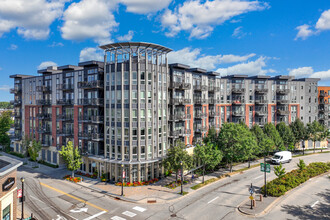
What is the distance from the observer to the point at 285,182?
31656 millimetres

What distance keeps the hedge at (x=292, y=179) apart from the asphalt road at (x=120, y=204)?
10.2 feet

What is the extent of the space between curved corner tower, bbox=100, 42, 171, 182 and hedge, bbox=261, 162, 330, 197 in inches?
671

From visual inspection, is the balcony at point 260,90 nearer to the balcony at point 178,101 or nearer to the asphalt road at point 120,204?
the balcony at point 178,101

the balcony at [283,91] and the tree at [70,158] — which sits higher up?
the balcony at [283,91]

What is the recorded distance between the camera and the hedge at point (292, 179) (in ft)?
96.0

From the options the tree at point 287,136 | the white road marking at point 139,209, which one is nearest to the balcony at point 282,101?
the tree at point 287,136

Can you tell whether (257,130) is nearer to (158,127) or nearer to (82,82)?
(158,127)

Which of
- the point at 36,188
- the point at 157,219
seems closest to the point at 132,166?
the point at 157,219

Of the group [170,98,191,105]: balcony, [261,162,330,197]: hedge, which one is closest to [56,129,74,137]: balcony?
[170,98,191,105]: balcony

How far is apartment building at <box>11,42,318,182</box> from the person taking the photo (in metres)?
34.4

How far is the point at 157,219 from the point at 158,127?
15.5 meters

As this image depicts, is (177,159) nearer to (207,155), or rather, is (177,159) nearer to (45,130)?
(207,155)

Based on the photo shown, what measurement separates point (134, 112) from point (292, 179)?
2620cm

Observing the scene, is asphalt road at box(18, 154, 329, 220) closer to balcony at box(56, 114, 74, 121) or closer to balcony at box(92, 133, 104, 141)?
balcony at box(92, 133, 104, 141)
